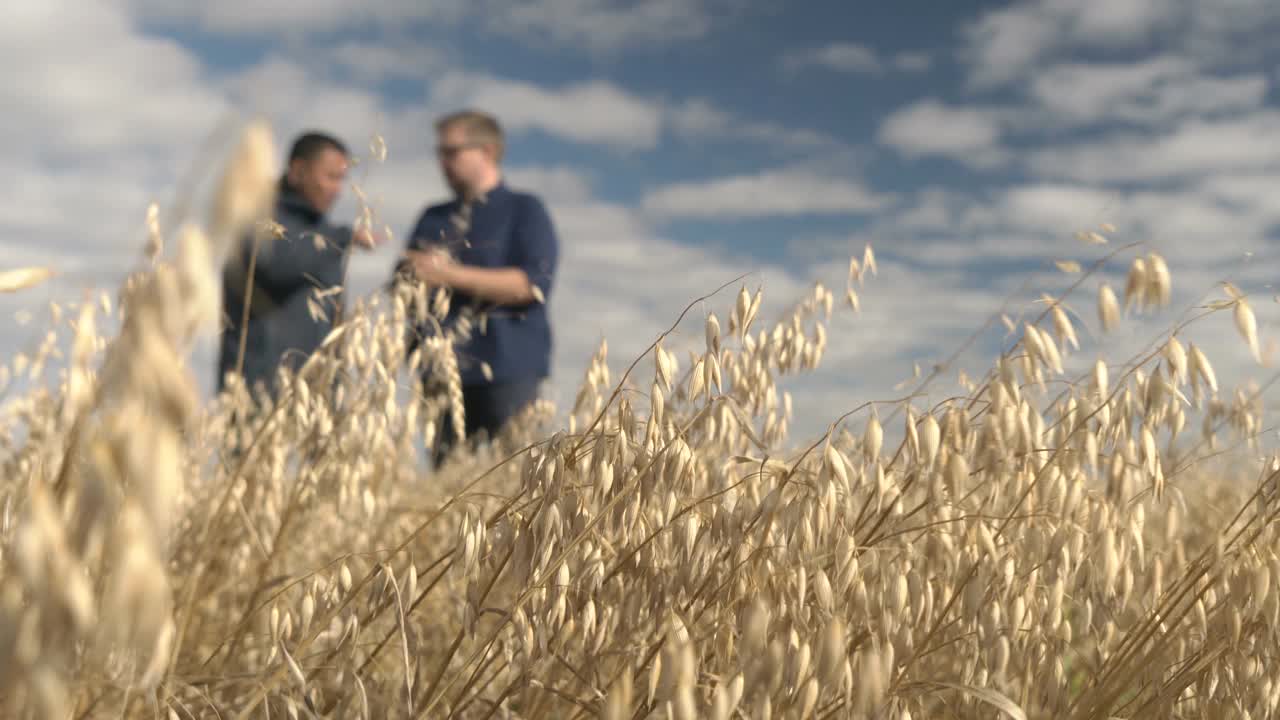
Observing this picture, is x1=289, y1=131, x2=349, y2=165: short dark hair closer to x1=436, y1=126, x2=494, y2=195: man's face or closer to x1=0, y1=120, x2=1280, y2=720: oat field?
x1=436, y1=126, x2=494, y2=195: man's face

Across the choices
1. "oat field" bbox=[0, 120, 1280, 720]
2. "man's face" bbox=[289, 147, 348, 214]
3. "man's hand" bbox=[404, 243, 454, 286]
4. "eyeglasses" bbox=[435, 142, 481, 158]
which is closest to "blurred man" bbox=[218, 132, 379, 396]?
"man's face" bbox=[289, 147, 348, 214]

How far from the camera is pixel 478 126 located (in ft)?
16.4

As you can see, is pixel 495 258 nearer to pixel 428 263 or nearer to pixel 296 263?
pixel 296 263

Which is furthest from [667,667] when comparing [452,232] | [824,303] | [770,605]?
[452,232]

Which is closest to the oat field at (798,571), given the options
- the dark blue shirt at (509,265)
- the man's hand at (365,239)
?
the man's hand at (365,239)

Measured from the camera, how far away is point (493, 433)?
5035mm

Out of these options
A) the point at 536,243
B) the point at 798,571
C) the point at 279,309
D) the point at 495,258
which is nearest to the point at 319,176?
the point at 279,309

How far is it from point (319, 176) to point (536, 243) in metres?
1.09

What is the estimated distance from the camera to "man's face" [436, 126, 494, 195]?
4.90 m

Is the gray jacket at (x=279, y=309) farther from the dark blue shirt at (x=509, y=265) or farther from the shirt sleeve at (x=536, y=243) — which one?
the shirt sleeve at (x=536, y=243)

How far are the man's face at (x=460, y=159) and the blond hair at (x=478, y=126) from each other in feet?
0.10

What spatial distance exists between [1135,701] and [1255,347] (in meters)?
0.66

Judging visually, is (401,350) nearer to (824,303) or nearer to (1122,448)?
(824,303)

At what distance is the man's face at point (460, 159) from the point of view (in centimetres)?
490
